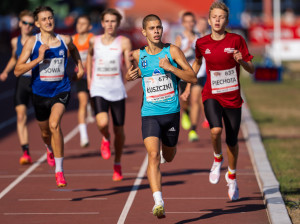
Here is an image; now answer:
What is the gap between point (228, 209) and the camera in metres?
9.32

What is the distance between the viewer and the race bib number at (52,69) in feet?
32.4

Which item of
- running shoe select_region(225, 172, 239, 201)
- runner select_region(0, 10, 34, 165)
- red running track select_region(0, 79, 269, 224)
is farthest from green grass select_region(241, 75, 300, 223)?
runner select_region(0, 10, 34, 165)

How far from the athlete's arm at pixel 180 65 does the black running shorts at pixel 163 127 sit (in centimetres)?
48

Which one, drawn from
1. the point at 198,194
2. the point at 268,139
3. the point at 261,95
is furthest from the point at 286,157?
the point at 261,95

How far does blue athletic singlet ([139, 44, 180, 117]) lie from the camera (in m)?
8.48

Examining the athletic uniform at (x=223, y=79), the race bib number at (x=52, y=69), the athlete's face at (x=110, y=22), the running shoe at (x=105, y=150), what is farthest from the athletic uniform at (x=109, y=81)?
the athletic uniform at (x=223, y=79)

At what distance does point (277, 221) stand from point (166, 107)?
1.60 m

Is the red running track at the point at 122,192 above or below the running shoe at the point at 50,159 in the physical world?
below

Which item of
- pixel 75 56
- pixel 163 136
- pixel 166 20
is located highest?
pixel 75 56

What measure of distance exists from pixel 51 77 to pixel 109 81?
1394 millimetres

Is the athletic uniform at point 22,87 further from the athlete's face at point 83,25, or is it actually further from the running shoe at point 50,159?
the running shoe at point 50,159

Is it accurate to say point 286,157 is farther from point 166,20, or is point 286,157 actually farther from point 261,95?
point 166,20

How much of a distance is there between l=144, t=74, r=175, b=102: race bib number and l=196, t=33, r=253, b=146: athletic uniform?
946mm

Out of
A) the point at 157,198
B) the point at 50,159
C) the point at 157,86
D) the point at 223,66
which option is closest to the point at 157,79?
the point at 157,86
